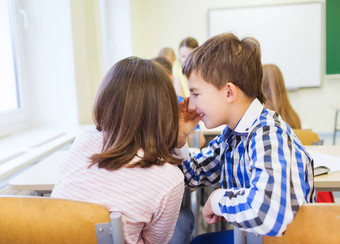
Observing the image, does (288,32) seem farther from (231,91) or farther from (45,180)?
(45,180)

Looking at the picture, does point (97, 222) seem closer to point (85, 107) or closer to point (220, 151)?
point (220, 151)

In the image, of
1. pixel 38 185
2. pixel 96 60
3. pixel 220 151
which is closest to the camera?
pixel 220 151

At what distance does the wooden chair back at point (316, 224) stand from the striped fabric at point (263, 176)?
2cm

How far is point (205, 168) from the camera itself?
48.8 inches

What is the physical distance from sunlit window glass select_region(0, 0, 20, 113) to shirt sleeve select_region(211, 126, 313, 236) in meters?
1.77

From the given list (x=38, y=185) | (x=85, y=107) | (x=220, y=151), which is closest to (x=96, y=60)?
(x=85, y=107)

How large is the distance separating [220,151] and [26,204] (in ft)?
2.18

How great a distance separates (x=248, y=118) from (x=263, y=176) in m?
0.26

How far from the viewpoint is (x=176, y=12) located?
529 centimetres

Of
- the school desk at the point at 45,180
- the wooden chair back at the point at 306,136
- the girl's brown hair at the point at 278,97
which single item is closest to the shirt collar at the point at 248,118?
the school desk at the point at 45,180

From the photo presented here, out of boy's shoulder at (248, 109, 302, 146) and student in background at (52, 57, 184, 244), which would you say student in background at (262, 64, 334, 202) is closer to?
boy's shoulder at (248, 109, 302, 146)

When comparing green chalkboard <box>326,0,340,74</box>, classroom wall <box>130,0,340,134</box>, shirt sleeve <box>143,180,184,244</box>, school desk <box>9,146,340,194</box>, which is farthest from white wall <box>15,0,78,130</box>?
green chalkboard <box>326,0,340,74</box>

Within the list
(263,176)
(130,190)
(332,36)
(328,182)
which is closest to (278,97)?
(328,182)

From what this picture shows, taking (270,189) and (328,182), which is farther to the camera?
(328,182)
